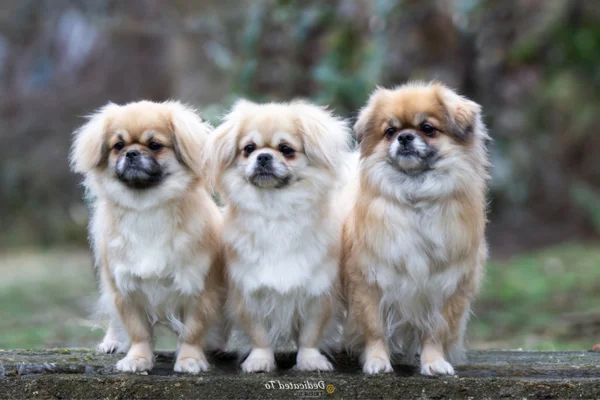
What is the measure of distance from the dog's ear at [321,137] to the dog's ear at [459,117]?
615 millimetres

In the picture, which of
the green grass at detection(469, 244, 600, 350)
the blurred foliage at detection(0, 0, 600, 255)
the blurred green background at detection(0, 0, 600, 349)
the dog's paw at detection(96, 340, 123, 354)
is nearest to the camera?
the dog's paw at detection(96, 340, 123, 354)

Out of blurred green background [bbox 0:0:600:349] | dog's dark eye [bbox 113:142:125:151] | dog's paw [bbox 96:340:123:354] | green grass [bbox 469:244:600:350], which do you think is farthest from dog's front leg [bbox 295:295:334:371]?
blurred green background [bbox 0:0:600:349]

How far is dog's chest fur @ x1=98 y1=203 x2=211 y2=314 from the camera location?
13.5 ft

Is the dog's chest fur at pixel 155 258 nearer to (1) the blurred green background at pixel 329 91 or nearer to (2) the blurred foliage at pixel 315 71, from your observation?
(1) the blurred green background at pixel 329 91

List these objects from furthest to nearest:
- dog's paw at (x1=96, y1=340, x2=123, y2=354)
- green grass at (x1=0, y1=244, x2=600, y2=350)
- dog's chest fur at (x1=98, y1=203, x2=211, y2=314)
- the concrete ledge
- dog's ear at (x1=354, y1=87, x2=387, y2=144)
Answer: green grass at (x1=0, y1=244, x2=600, y2=350) → dog's paw at (x1=96, y1=340, x2=123, y2=354) → dog's ear at (x1=354, y1=87, x2=387, y2=144) → dog's chest fur at (x1=98, y1=203, x2=211, y2=314) → the concrete ledge

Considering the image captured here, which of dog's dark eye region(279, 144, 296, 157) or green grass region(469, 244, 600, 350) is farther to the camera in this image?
green grass region(469, 244, 600, 350)

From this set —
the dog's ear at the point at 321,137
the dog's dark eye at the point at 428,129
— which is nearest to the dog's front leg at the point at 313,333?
the dog's ear at the point at 321,137

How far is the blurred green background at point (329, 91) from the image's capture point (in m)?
8.15

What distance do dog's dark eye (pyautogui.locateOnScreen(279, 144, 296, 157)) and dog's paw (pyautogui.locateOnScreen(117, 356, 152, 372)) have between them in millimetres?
1356

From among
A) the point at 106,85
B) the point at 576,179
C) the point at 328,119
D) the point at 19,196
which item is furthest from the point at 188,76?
the point at 328,119

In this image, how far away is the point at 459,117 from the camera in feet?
13.9

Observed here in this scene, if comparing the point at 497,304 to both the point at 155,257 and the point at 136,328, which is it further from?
the point at 155,257

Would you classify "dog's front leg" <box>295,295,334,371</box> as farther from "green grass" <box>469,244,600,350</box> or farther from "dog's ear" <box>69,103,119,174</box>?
"green grass" <box>469,244,600,350</box>

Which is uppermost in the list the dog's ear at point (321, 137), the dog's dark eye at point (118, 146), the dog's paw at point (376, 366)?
the dog's ear at point (321, 137)
